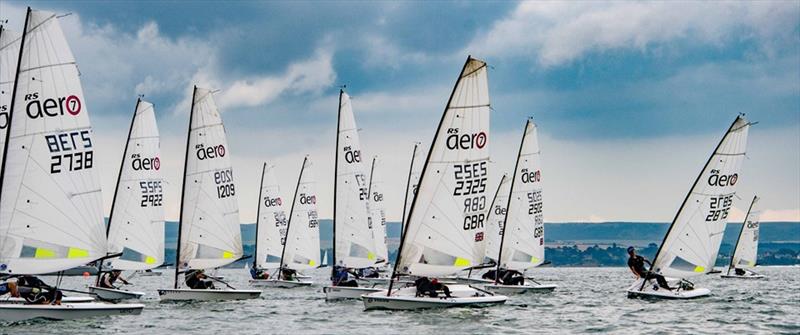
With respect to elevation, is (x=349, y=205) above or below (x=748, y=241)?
below

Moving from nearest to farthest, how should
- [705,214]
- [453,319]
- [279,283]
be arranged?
1. [453,319]
2. [705,214]
3. [279,283]

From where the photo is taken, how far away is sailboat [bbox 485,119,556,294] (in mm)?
55531

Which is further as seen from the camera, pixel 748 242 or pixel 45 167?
pixel 748 242

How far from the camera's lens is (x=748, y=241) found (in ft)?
320

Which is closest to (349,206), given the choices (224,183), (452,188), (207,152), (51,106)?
(224,183)

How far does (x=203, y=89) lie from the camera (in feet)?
158

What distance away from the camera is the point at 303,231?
69500 millimetres

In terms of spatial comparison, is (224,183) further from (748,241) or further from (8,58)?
(748,241)

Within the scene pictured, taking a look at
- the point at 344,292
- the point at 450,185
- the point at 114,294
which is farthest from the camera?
the point at 344,292

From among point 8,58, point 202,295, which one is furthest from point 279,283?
point 8,58

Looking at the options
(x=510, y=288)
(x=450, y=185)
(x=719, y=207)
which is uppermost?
(x=719, y=207)

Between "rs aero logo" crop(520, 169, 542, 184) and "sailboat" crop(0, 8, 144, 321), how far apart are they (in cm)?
2987

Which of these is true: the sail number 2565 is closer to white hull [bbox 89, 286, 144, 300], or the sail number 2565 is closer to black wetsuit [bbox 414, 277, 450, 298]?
black wetsuit [bbox 414, 277, 450, 298]

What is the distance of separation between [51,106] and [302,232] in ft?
129
